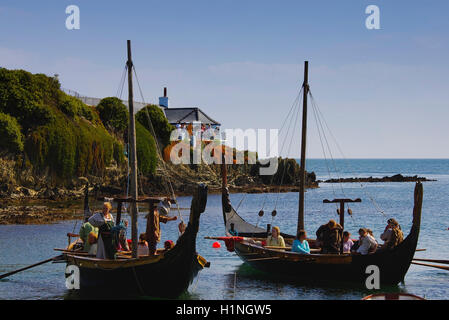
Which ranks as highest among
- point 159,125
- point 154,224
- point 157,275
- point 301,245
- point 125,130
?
point 159,125

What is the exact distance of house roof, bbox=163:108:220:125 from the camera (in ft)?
331

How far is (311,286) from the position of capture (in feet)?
68.5

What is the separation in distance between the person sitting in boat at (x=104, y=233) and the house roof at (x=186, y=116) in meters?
81.2

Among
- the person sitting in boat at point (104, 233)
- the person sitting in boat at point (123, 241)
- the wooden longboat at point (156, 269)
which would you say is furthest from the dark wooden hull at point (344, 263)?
the person sitting in boat at point (104, 233)

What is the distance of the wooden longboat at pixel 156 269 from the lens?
17.6m

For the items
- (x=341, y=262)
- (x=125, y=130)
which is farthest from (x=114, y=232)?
(x=125, y=130)

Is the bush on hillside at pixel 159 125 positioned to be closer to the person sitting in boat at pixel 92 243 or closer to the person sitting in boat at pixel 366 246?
the person sitting in boat at pixel 92 243

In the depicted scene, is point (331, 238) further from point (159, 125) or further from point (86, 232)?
point (159, 125)

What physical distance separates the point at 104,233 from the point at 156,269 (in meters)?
2.19

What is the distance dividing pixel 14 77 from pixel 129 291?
50.9 m
